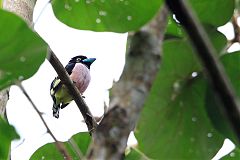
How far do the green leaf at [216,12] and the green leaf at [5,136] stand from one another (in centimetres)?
53

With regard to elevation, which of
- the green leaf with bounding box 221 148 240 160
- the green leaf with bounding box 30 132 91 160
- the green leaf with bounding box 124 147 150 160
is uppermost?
the green leaf with bounding box 30 132 91 160

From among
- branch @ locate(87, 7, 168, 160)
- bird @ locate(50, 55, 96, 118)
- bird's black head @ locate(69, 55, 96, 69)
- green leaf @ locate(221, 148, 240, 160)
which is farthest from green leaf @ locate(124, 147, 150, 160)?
bird's black head @ locate(69, 55, 96, 69)

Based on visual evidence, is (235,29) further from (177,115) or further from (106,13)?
(106,13)

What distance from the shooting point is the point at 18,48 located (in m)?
1.05

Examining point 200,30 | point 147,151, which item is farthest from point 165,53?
point 200,30

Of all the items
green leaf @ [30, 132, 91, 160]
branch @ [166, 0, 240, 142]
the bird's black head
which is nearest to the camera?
branch @ [166, 0, 240, 142]

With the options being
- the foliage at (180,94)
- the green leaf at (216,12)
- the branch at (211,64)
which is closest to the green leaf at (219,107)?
the foliage at (180,94)

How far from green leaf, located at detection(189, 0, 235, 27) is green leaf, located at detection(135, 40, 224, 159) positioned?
87 millimetres

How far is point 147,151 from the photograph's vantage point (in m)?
1.32

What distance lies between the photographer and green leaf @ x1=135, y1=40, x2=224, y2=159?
49.6 inches

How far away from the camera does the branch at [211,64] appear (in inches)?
27.2

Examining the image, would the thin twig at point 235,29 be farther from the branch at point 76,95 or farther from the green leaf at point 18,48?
the branch at point 76,95

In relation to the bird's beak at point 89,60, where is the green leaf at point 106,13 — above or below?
above

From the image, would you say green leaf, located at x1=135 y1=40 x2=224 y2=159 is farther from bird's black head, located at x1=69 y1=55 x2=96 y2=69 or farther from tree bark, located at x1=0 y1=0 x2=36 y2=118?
bird's black head, located at x1=69 y1=55 x2=96 y2=69
